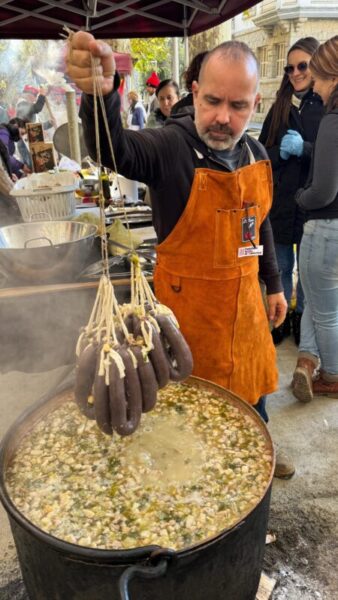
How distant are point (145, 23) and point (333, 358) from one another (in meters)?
5.81

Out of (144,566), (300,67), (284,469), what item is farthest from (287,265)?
(144,566)

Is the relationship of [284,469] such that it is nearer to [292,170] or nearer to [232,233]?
[232,233]

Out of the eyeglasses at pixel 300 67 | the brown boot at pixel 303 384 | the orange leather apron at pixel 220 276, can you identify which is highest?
the eyeglasses at pixel 300 67

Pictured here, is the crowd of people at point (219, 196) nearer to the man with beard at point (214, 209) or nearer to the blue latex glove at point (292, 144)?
the man with beard at point (214, 209)

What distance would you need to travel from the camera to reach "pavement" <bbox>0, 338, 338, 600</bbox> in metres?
2.46

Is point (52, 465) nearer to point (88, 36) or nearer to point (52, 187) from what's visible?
point (88, 36)

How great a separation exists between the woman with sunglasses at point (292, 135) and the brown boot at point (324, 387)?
4.32ft

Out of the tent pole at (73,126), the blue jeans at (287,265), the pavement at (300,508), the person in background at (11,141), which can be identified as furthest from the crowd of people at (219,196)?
the person in background at (11,141)

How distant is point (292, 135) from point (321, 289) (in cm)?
139

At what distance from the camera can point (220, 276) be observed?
2.39m

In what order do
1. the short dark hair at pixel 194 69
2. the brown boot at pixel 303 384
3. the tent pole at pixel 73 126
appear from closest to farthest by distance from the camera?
the brown boot at pixel 303 384
the short dark hair at pixel 194 69
the tent pole at pixel 73 126

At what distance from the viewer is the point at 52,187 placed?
12.6 feet

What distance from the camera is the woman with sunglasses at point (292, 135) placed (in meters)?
4.02

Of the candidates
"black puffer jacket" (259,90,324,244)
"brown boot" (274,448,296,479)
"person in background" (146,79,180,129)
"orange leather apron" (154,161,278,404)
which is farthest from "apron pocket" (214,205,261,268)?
"person in background" (146,79,180,129)
